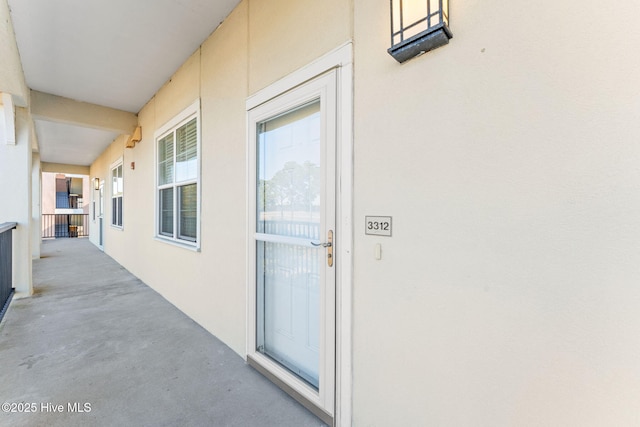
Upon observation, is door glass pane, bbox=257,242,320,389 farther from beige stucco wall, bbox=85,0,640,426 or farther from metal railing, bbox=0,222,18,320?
metal railing, bbox=0,222,18,320

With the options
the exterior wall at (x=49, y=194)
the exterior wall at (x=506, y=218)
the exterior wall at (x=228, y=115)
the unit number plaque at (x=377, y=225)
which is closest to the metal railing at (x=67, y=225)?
the exterior wall at (x=49, y=194)

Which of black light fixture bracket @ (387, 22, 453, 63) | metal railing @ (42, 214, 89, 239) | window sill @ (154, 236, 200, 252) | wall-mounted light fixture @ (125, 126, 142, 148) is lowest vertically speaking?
metal railing @ (42, 214, 89, 239)

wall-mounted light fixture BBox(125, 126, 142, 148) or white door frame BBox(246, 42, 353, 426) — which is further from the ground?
wall-mounted light fixture BBox(125, 126, 142, 148)

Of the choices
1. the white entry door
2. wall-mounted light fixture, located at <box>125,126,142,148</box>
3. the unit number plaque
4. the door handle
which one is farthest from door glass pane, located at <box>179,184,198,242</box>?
the unit number plaque

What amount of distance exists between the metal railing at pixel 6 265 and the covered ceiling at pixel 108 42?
1.97m

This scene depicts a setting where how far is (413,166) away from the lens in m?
1.34

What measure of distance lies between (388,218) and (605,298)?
0.80 m

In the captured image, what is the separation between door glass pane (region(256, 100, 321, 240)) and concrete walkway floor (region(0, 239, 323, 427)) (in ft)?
3.74

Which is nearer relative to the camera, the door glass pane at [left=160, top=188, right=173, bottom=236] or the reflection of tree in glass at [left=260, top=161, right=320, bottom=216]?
the reflection of tree in glass at [left=260, top=161, right=320, bottom=216]

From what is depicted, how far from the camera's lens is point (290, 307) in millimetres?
2131

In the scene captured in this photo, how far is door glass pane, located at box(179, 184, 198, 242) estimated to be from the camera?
3.55m

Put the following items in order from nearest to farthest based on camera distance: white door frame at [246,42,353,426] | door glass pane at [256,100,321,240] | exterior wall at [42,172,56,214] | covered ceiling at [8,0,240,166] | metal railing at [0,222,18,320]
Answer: white door frame at [246,42,353,426] → door glass pane at [256,100,321,240] → covered ceiling at [8,0,240,166] → metal railing at [0,222,18,320] → exterior wall at [42,172,56,214]

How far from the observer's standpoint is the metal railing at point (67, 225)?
1380 cm

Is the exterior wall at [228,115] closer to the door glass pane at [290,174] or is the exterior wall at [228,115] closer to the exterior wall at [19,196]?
the door glass pane at [290,174]
